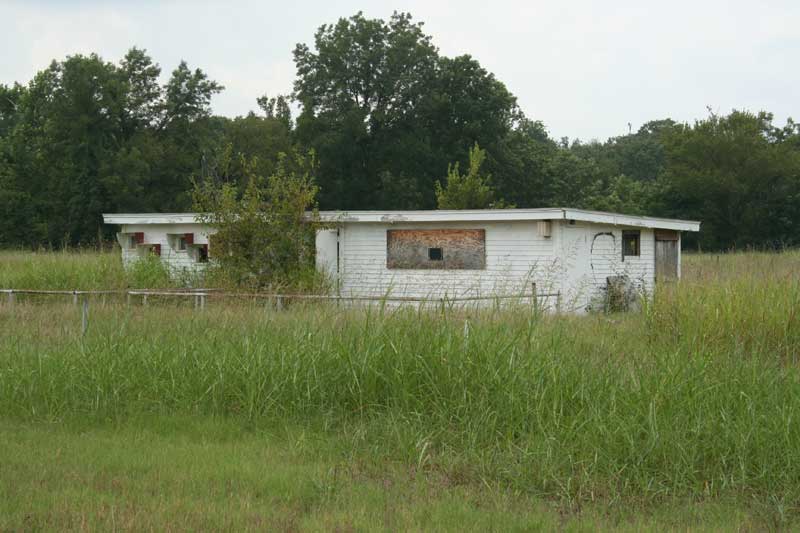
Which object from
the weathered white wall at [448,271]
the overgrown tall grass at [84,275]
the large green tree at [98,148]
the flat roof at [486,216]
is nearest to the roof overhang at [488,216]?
the flat roof at [486,216]

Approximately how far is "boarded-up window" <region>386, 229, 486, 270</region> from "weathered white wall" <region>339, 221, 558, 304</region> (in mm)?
110

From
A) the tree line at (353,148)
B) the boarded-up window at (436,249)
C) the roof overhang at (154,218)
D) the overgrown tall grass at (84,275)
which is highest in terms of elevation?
the tree line at (353,148)

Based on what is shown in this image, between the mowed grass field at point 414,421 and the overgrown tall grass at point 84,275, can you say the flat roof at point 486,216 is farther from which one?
the mowed grass field at point 414,421

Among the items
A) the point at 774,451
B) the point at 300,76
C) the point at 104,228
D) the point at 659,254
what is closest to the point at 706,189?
the point at 300,76

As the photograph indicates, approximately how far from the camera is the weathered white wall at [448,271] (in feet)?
61.2

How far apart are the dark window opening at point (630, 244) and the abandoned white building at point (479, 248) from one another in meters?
0.02

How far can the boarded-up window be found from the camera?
19.3 m

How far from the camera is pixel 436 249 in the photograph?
1956cm

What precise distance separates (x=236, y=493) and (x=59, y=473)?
4.16 feet

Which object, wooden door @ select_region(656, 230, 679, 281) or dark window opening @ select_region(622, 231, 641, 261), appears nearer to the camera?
dark window opening @ select_region(622, 231, 641, 261)

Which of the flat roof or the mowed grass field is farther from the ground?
the flat roof

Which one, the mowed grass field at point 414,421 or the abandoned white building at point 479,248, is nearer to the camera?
the mowed grass field at point 414,421

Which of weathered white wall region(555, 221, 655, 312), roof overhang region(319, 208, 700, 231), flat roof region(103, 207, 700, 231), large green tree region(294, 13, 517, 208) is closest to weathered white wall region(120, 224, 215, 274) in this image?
flat roof region(103, 207, 700, 231)

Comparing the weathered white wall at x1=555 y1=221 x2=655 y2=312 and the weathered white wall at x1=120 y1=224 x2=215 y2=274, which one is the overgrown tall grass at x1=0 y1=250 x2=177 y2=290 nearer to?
the weathered white wall at x1=120 y1=224 x2=215 y2=274
